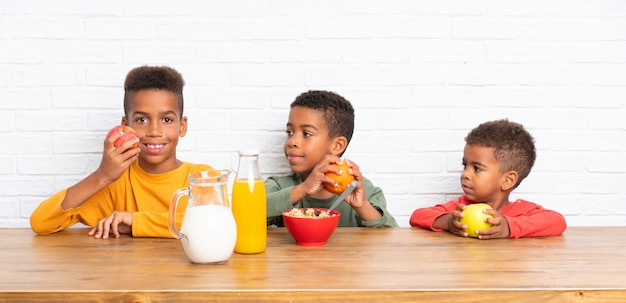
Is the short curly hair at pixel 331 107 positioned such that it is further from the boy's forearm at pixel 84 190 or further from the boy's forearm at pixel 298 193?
the boy's forearm at pixel 84 190

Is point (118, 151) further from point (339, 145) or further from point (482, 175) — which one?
point (482, 175)

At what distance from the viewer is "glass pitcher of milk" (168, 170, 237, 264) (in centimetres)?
114

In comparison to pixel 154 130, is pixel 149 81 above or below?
above

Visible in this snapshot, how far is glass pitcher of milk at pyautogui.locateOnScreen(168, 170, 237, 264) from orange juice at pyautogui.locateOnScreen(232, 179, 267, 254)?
0.21ft

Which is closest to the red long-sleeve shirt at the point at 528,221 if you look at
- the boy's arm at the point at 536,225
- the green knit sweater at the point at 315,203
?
the boy's arm at the point at 536,225

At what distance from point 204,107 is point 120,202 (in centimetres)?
49

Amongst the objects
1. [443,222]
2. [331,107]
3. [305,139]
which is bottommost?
[443,222]

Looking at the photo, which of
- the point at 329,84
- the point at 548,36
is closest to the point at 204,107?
the point at 329,84

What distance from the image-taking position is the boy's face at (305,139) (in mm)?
1875

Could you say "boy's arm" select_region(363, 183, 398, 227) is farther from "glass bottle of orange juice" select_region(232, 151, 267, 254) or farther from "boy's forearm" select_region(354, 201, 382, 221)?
"glass bottle of orange juice" select_region(232, 151, 267, 254)

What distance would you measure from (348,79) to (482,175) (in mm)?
607

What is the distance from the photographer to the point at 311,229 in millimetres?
1306

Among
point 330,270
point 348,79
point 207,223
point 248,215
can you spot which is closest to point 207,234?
point 207,223

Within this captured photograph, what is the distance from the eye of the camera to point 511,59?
212cm
